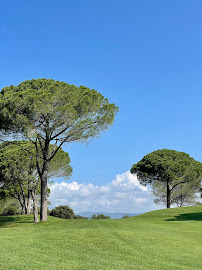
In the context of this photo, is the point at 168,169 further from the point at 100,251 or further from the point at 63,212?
the point at 100,251

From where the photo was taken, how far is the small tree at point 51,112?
19.5 m

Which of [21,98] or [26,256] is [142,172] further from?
[26,256]

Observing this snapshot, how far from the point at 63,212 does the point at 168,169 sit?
87.5 ft

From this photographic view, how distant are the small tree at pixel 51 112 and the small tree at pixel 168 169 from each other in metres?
20.3

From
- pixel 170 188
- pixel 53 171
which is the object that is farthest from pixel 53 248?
pixel 170 188

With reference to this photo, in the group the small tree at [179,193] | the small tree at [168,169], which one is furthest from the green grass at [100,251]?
the small tree at [179,193]

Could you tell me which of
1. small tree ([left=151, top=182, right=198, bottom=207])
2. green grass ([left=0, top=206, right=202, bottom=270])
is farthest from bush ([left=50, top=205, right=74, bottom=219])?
green grass ([left=0, top=206, right=202, bottom=270])

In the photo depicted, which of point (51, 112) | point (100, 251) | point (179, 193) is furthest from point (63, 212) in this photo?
point (100, 251)

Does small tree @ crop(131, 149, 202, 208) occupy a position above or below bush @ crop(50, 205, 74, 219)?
above

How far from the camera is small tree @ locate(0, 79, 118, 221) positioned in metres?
19.5

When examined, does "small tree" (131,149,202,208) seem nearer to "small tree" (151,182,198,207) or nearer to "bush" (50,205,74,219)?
"small tree" (151,182,198,207)

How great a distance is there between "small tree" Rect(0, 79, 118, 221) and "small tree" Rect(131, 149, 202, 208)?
2029cm

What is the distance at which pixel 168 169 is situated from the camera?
3969cm

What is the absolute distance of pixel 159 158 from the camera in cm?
4109
